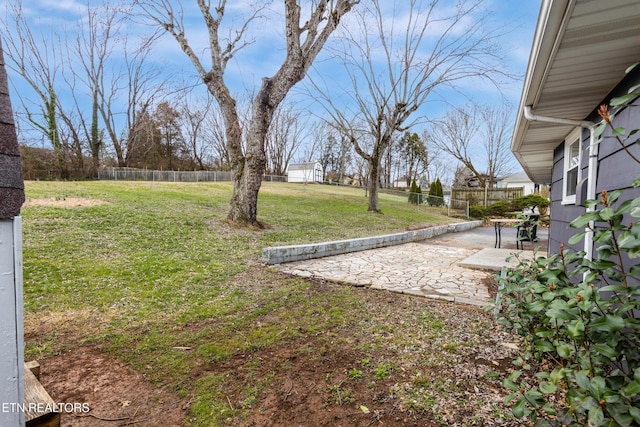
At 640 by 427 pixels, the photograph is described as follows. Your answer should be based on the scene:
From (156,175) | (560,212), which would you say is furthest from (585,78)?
(156,175)

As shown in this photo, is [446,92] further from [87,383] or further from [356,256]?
[87,383]

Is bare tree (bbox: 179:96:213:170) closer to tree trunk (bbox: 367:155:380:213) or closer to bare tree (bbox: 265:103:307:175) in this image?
bare tree (bbox: 265:103:307:175)

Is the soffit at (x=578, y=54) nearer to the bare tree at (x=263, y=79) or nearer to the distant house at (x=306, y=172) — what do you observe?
the bare tree at (x=263, y=79)

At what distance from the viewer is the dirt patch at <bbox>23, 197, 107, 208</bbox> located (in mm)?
7495

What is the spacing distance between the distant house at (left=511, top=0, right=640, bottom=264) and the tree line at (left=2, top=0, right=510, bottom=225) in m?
5.57

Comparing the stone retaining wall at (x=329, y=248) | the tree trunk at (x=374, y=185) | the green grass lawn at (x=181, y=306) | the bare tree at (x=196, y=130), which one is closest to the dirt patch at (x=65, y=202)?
the green grass lawn at (x=181, y=306)

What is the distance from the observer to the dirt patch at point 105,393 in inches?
72.8

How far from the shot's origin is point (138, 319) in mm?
3123

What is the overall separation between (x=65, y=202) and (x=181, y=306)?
22.5 ft

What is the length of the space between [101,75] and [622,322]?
31955mm

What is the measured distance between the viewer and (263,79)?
7.32 meters

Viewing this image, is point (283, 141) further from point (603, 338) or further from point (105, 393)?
point (603, 338)

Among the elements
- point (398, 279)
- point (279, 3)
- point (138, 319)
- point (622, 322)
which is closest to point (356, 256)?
point (398, 279)

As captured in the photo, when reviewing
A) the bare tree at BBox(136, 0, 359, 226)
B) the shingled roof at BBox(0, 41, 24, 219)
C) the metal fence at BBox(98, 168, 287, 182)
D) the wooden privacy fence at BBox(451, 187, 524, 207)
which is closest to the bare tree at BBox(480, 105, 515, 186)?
the wooden privacy fence at BBox(451, 187, 524, 207)
